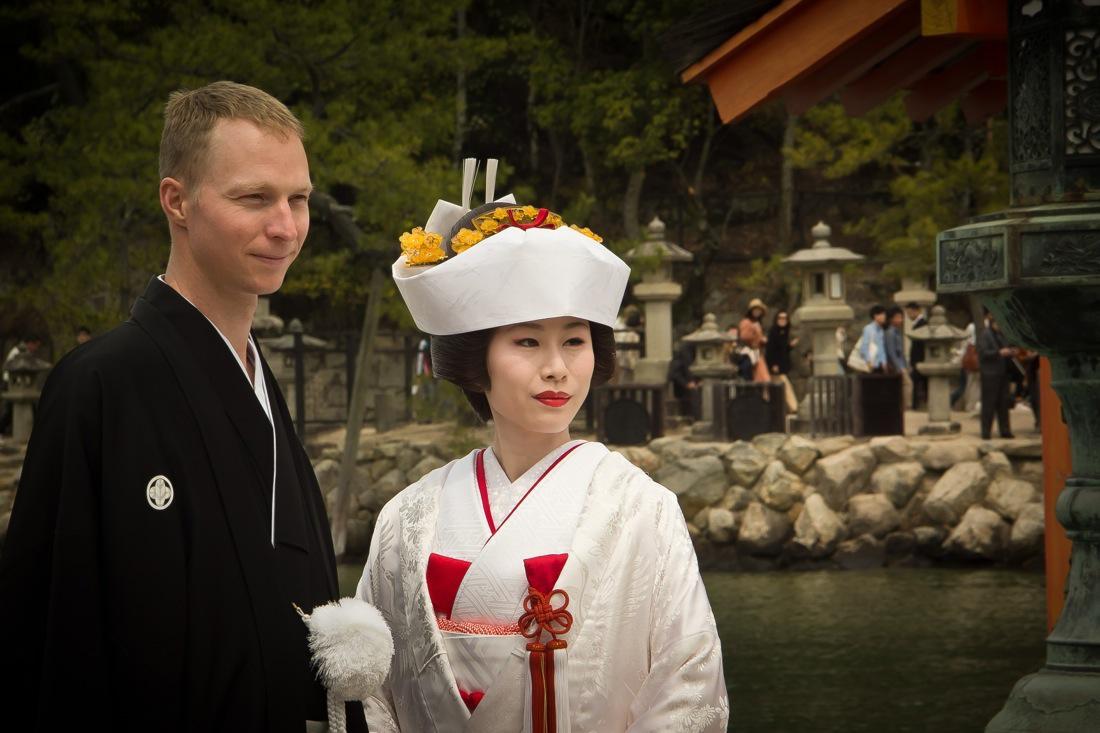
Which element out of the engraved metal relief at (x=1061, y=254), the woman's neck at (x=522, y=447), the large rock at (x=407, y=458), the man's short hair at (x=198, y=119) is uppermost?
the man's short hair at (x=198, y=119)

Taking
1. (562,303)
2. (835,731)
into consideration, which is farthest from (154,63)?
(562,303)

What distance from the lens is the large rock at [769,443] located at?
14797mm

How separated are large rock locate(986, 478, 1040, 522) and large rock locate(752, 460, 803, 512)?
1.85 meters

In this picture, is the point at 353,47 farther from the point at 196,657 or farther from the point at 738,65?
the point at 196,657

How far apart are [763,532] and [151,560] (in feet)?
40.1

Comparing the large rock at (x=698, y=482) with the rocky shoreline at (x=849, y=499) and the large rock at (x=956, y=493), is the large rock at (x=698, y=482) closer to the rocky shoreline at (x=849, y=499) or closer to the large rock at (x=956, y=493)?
the rocky shoreline at (x=849, y=499)

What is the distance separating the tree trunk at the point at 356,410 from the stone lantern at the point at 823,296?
556 cm

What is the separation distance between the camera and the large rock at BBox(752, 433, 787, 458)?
14797 millimetres

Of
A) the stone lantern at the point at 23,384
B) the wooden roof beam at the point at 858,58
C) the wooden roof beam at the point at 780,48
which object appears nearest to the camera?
the wooden roof beam at the point at 780,48

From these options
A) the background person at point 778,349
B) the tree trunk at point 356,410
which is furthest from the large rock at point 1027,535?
the tree trunk at point 356,410

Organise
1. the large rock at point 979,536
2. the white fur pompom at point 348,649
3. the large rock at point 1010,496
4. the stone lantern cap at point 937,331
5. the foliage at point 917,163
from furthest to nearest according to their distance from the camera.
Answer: the foliage at point 917,163 < the stone lantern cap at point 937,331 < the large rock at point 1010,496 < the large rock at point 979,536 < the white fur pompom at point 348,649

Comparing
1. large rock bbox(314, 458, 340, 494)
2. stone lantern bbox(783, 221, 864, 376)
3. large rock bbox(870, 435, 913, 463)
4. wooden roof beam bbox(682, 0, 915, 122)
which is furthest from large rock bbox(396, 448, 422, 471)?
wooden roof beam bbox(682, 0, 915, 122)

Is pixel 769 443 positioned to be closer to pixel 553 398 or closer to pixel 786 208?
pixel 786 208

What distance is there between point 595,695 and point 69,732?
0.95 meters
